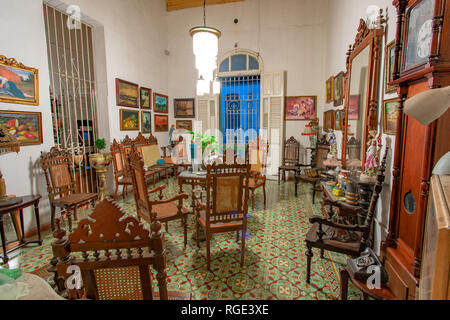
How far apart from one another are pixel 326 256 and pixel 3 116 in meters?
4.66

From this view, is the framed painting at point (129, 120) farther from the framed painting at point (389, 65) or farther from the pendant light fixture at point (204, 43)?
the framed painting at point (389, 65)

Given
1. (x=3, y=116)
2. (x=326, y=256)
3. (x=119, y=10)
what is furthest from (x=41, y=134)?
(x=326, y=256)

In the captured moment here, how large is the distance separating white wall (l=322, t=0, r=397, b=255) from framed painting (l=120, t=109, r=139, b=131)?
482cm

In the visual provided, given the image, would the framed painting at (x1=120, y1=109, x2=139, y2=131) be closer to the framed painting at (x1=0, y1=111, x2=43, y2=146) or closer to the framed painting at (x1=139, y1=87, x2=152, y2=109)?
the framed painting at (x1=139, y1=87, x2=152, y2=109)

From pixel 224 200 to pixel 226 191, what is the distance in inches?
4.3

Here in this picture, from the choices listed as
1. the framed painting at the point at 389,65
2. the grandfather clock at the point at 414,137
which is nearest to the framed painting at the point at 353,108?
the framed painting at the point at 389,65

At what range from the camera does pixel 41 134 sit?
3.63 meters

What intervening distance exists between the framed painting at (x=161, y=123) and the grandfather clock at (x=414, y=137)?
6.36 m

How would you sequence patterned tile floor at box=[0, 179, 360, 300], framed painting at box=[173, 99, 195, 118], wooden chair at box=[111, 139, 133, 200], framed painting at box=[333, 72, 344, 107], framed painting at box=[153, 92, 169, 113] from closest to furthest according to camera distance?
patterned tile floor at box=[0, 179, 360, 300], framed painting at box=[333, 72, 344, 107], wooden chair at box=[111, 139, 133, 200], framed painting at box=[153, 92, 169, 113], framed painting at box=[173, 99, 195, 118]

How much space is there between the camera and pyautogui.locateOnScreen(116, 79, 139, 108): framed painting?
535 centimetres

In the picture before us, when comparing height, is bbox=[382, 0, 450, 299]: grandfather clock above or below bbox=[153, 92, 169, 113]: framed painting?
below

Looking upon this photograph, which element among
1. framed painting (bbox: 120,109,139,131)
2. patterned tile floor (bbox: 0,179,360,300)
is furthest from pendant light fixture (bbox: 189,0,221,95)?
framed painting (bbox: 120,109,139,131)

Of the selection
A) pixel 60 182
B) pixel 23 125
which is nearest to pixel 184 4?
pixel 23 125
